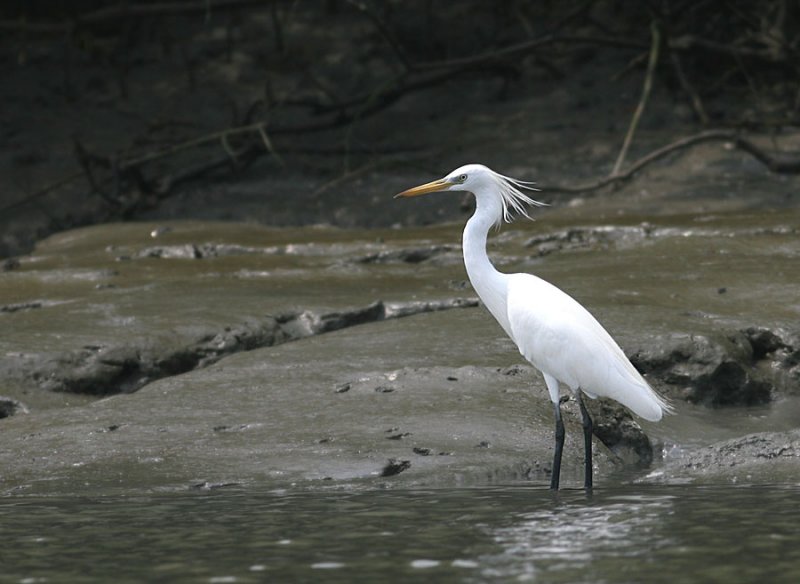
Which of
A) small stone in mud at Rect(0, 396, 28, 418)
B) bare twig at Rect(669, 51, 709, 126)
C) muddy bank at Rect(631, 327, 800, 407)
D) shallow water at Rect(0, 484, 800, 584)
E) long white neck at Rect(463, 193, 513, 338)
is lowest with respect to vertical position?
shallow water at Rect(0, 484, 800, 584)

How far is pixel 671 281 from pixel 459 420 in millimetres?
2504

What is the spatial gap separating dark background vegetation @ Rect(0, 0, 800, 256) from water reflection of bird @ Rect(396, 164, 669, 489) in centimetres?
407

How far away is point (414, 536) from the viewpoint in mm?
5074

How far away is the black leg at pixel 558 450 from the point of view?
246 inches

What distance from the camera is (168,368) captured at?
8031mm

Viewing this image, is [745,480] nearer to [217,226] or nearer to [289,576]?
[289,576]

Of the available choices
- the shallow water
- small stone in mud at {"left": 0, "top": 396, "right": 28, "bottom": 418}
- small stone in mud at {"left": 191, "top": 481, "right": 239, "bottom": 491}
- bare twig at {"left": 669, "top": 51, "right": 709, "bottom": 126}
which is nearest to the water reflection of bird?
the shallow water

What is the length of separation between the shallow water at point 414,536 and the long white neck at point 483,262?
48.1 inches

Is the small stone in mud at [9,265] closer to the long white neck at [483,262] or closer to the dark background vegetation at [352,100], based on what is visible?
the dark background vegetation at [352,100]

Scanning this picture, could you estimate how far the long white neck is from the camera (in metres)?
7.18

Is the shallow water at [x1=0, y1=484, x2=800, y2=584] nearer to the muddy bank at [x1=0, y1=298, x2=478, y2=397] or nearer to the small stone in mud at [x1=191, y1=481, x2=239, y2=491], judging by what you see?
the small stone in mud at [x1=191, y1=481, x2=239, y2=491]

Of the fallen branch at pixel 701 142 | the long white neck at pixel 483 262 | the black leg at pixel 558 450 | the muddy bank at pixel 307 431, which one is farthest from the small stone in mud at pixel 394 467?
the fallen branch at pixel 701 142

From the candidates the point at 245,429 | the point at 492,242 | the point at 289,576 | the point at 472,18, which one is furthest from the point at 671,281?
the point at 472,18

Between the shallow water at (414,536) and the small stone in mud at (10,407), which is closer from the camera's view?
the shallow water at (414,536)
